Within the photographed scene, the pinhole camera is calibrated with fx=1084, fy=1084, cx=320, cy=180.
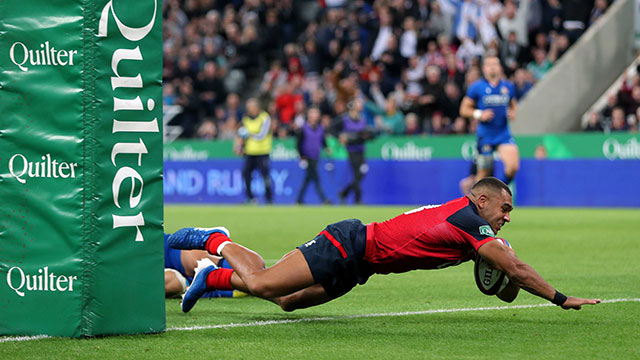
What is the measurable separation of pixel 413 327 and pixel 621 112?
16006mm

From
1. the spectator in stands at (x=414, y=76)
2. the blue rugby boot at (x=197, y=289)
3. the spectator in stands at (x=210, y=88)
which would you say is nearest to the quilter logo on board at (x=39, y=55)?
the blue rugby boot at (x=197, y=289)

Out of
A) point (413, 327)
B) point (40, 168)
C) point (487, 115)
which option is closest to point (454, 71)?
point (487, 115)

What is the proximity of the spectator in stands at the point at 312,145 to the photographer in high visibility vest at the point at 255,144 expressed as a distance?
2.47 ft

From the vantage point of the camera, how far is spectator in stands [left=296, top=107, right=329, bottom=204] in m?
24.4

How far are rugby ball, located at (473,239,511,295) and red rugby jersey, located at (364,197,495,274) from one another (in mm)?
111

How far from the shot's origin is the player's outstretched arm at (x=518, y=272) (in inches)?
240

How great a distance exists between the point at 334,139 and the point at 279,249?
13.4 metres

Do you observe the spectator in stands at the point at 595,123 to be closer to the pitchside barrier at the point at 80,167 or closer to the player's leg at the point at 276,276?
the player's leg at the point at 276,276

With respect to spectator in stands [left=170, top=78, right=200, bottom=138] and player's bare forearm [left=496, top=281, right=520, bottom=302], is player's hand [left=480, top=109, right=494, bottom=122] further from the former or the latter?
spectator in stands [left=170, top=78, right=200, bottom=138]

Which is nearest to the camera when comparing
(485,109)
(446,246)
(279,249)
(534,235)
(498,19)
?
(446,246)

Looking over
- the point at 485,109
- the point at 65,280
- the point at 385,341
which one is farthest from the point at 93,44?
the point at 485,109

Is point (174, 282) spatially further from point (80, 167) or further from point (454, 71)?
point (454, 71)

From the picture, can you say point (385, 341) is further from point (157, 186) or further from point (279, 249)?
point (279, 249)

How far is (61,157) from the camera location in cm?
600
